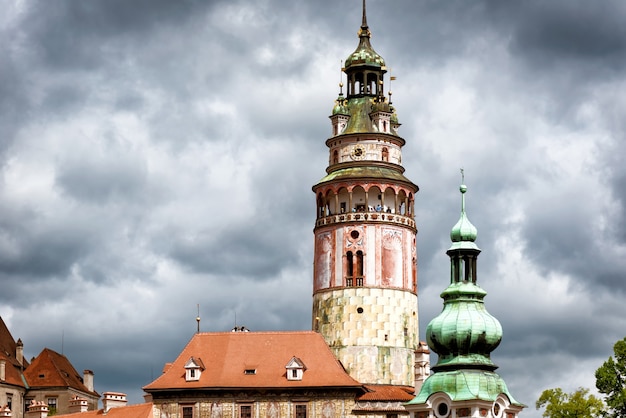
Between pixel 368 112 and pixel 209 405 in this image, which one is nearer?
pixel 209 405

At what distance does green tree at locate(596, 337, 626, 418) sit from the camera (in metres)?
86.4

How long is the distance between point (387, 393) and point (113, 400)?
17208 mm

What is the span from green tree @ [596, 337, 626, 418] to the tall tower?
42.5ft

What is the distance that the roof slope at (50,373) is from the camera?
11375 centimetres

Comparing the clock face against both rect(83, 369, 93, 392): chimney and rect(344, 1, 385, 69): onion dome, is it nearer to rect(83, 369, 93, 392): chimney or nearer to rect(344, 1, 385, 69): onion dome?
rect(344, 1, 385, 69): onion dome

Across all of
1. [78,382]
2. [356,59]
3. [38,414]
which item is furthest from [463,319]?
[78,382]

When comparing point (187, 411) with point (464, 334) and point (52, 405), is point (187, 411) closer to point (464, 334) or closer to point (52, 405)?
point (464, 334)

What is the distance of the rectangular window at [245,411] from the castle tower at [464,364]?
14426mm

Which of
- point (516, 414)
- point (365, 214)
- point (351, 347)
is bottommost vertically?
point (516, 414)

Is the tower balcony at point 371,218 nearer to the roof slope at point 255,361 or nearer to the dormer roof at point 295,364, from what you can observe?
the roof slope at point 255,361

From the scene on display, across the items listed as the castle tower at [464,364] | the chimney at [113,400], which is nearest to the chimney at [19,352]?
the chimney at [113,400]

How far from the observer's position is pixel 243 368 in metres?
90.8

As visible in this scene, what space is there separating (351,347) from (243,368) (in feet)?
25.5

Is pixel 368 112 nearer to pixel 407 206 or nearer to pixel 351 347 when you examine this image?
pixel 407 206
